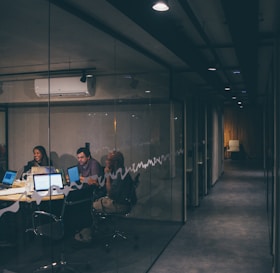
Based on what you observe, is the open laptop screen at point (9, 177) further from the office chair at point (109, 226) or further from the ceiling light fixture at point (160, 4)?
the ceiling light fixture at point (160, 4)

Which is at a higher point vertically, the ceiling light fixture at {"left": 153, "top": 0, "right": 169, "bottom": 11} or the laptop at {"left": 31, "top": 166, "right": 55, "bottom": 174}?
the ceiling light fixture at {"left": 153, "top": 0, "right": 169, "bottom": 11}

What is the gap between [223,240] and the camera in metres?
6.18

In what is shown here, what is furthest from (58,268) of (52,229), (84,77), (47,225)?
(84,77)

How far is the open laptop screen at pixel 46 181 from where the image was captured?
90.5 inches

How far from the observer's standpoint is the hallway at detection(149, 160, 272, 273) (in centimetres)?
503

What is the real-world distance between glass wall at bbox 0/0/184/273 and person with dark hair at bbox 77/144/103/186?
0.07 meters

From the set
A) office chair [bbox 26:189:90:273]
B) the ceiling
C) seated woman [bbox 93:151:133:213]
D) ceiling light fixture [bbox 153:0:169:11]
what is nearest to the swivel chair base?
office chair [bbox 26:189:90:273]

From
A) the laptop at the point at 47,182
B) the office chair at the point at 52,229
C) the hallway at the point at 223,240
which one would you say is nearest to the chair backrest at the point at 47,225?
the office chair at the point at 52,229

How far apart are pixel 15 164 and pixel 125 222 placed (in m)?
2.31

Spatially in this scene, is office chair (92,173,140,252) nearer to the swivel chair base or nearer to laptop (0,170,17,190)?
the swivel chair base

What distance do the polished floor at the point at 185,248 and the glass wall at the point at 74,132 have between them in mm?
17

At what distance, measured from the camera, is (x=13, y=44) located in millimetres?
2203

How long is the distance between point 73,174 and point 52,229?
0.42 m

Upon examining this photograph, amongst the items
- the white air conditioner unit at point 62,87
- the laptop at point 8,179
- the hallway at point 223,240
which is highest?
the white air conditioner unit at point 62,87
